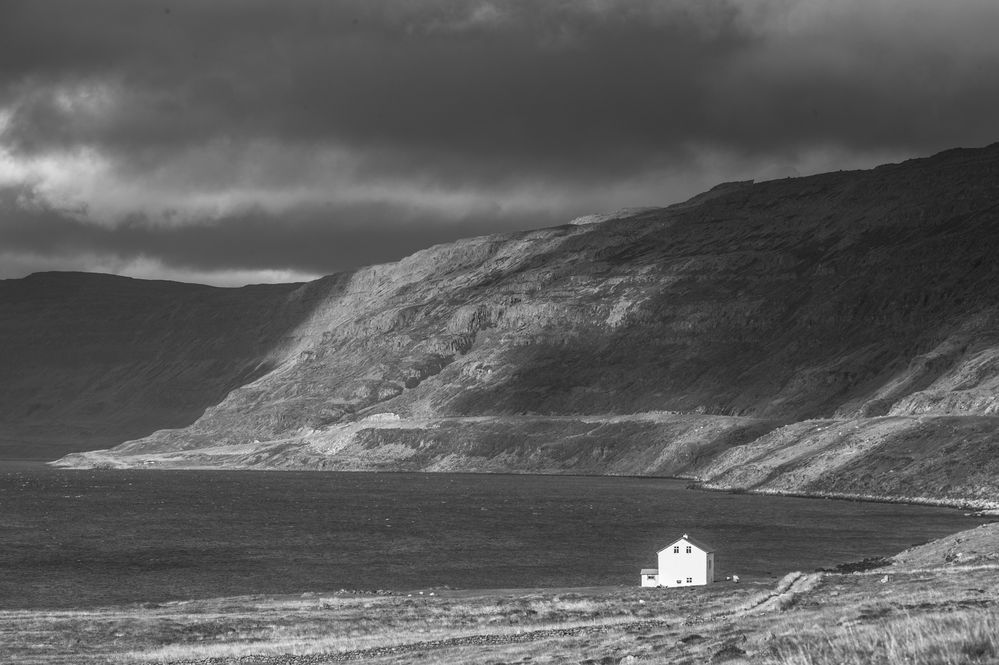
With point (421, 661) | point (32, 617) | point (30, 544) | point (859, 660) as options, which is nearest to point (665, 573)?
point (32, 617)

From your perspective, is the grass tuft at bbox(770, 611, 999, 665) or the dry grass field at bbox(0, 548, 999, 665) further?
the dry grass field at bbox(0, 548, 999, 665)

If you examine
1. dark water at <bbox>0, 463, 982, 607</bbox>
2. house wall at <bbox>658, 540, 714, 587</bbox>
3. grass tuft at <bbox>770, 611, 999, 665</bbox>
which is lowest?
dark water at <bbox>0, 463, 982, 607</bbox>

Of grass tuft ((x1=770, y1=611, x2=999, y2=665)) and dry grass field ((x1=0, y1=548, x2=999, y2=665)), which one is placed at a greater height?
grass tuft ((x1=770, y1=611, x2=999, y2=665))

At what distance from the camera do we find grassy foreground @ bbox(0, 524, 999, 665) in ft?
98.0

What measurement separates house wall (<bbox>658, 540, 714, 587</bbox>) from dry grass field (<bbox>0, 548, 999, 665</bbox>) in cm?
644

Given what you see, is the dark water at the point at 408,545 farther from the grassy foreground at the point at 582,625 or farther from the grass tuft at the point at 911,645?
the grass tuft at the point at 911,645

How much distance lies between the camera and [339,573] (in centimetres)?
11938

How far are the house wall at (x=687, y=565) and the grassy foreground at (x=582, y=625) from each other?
552 centimetres

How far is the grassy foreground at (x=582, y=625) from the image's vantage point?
2986 centimetres

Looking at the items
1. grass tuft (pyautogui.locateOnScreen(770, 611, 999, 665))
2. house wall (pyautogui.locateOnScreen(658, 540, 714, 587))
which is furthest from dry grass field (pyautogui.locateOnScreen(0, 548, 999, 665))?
house wall (pyautogui.locateOnScreen(658, 540, 714, 587))

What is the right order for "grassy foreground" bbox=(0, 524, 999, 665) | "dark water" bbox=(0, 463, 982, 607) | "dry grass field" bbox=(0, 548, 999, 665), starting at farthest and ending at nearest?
"dark water" bbox=(0, 463, 982, 607) → "grassy foreground" bbox=(0, 524, 999, 665) → "dry grass field" bbox=(0, 548, 999, 665)

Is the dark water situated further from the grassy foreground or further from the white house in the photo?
the grassy foreground

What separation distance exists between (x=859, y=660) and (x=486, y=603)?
54088 mm

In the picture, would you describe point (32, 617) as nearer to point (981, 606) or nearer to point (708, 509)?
point (981, 606)
